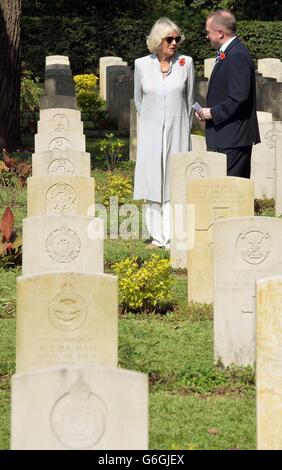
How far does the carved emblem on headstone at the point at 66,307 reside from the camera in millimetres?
8188

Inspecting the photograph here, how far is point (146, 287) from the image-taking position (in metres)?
11.7

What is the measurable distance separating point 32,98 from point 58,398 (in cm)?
1962

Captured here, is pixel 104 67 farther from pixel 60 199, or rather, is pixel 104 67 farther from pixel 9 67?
pixel 60 199

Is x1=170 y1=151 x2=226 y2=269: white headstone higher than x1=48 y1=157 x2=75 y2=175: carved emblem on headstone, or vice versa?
x1=48 y1=157 x2=75 y2=175: carved emblem on headstone

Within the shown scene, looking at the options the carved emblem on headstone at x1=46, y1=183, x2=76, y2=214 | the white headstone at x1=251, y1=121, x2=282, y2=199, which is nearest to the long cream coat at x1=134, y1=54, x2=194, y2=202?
the carved emblem on headstone at x1=46, y1=183, x2=76, y2=214

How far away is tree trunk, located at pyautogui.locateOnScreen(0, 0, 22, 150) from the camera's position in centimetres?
2191

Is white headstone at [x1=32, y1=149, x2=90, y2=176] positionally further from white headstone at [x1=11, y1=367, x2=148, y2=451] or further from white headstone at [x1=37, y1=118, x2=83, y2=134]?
white headstone at [x1=11, y1=367, x2=148, y2=451]

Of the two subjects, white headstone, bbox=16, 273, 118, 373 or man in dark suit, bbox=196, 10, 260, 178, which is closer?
white headstone, bbox=16, 273, 118, 373

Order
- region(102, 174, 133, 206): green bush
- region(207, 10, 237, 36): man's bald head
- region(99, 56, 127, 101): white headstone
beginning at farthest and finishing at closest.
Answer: region(99, 56, 127, 101): white headstone < region(102, 174, 133, 206): green bush < region(207, 10, 237, 36): man's bald head

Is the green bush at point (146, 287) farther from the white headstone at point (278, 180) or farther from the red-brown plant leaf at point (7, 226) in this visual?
the white headstone at point (278, 180)

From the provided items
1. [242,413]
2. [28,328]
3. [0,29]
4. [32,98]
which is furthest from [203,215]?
[32,98]

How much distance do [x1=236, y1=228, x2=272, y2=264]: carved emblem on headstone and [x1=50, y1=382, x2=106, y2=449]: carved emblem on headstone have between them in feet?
11.2

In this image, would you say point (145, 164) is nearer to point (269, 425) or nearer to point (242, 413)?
point (242, 413)

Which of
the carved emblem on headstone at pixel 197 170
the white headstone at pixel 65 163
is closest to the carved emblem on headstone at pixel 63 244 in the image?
the carved emblem on headstone at pixel 197 170
